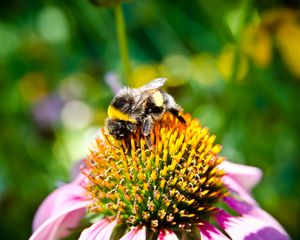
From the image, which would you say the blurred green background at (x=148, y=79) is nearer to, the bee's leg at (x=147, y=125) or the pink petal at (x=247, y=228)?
the bee's leg at (x=147, y=125)

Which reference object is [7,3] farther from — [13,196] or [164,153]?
[164,153]

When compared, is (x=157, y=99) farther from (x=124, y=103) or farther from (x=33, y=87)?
(x=33, y=87)

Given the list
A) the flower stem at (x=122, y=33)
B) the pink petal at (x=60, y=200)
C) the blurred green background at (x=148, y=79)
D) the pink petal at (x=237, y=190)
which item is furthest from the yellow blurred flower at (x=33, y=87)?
the pink petal at (x=237, y=190)

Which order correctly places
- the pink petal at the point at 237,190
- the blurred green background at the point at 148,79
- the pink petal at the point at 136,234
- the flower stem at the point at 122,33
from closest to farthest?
A: 1. the pink petal at the point at 136,234
2. the pink petal at the point at 237,190
3. the flower stem at the point at 122,33
4. the blurred green background at the point at 148,79

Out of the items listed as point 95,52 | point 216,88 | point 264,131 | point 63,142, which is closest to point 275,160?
point 264,131

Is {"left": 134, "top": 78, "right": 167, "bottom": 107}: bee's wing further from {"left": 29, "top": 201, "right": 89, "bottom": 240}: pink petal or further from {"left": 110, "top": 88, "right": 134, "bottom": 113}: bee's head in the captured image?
{"left": 29, "top": 201, "right": 89, "bottom": 240}: pink petal

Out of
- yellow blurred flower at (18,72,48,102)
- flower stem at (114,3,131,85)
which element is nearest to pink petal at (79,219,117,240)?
flower stem at (114,3,131,85)

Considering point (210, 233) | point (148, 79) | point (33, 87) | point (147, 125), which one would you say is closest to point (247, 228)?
point (210, 233)
